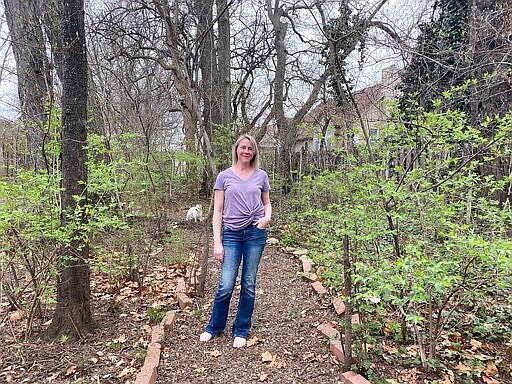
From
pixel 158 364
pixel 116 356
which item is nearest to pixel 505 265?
pixel 158 364

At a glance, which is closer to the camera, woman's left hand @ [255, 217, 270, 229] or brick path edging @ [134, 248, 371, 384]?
brick path edging @ [134, 248, 371, 384]

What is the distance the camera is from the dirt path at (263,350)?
8.66 feet

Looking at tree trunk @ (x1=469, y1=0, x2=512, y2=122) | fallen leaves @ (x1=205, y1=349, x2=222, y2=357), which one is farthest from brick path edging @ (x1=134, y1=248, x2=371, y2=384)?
tree trunk @ (x1=469, y1=0, x2=512, y2=122)

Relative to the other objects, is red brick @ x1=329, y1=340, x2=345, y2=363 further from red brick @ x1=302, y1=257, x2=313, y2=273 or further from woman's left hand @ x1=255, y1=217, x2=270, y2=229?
red brick @ x1=302, y1=257, x2=313, y2=273

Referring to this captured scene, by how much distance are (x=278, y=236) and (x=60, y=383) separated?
14.9 feet

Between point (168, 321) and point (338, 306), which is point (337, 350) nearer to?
point (338, 306)

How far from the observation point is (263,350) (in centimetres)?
296

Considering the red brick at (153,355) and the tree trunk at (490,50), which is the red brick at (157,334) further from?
the tree trunk at (490,50)

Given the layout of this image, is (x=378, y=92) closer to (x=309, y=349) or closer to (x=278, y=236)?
(x=278, y=236)

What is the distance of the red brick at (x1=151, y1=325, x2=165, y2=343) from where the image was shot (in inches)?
118

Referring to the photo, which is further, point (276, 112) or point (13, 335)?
point (276, 112)

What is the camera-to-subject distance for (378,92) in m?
6.04

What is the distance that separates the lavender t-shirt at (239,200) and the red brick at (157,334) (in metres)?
1.04

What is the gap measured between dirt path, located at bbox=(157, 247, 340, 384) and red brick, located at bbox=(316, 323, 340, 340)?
0.05 meters
